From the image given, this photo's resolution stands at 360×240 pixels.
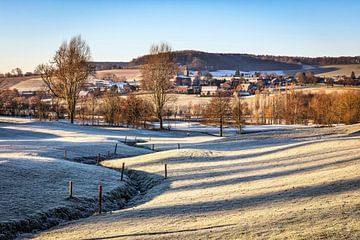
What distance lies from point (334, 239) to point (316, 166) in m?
18.9

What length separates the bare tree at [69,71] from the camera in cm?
8500

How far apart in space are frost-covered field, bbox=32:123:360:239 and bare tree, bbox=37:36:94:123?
166 ft

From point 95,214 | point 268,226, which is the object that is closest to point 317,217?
point 268,226

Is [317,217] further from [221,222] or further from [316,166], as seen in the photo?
[316,166]

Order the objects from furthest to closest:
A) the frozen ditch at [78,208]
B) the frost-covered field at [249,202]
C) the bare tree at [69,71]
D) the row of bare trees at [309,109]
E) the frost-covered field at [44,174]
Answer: the row of bare trees at [309,109], the bare tree at [69,71], the frost-covered field at [44,174], the frozen ditch at [78,208], the frost-covered field at [249,202]

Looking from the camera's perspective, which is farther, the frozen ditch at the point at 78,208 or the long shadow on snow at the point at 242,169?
the long shadow on snow at the point at 242,169

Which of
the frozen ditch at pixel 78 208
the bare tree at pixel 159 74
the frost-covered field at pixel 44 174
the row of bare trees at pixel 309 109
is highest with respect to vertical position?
the bare tree at pixel 159 74

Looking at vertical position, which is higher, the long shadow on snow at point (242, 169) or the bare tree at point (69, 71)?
the bare tree at point (69, 71)

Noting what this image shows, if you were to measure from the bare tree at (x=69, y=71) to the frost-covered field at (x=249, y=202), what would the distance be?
Answer: 5053 centimetres

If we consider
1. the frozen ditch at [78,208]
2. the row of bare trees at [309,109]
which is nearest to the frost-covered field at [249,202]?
the frozen ditch at [78,208]

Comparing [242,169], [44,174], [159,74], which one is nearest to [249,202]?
[242,169]

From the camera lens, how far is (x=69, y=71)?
84.6 m

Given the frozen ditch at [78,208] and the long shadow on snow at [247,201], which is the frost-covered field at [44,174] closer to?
the frozen ditch at [78,208]

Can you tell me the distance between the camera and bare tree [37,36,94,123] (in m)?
85.0
